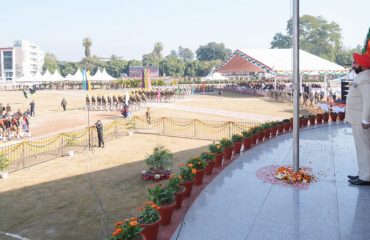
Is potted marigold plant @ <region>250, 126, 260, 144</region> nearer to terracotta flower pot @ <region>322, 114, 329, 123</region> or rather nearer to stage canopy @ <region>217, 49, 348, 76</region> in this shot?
terracotta flower pot @ <region>322, 114, 329, 123</region>

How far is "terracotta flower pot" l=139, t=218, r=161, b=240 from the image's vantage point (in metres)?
4.03

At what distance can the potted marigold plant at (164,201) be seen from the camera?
15.5 ft

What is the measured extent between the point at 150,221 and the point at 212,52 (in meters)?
151

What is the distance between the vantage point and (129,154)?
594 inches

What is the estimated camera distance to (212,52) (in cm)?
15188

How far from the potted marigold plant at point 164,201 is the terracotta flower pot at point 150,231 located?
456 millimetres

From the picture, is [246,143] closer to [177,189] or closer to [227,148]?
[227,148]

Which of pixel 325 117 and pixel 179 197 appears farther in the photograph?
pixel 325 117

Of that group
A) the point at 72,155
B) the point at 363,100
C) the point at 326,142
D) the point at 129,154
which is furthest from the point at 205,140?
the point at 363,100

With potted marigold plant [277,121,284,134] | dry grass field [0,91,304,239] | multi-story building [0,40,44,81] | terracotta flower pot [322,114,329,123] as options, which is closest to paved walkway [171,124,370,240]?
dry grass field [0,91,304,239]

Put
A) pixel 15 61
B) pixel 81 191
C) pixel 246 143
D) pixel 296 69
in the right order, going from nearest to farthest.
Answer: pixel 296 69 < pixel 246 143 < pixel 81 191 < pixel 15 61

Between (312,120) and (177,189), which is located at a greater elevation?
(312,120)

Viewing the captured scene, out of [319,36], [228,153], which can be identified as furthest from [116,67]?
[228,153]

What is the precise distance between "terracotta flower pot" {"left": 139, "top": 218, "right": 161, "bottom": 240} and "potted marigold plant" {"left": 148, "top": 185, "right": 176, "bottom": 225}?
46 centimetres
